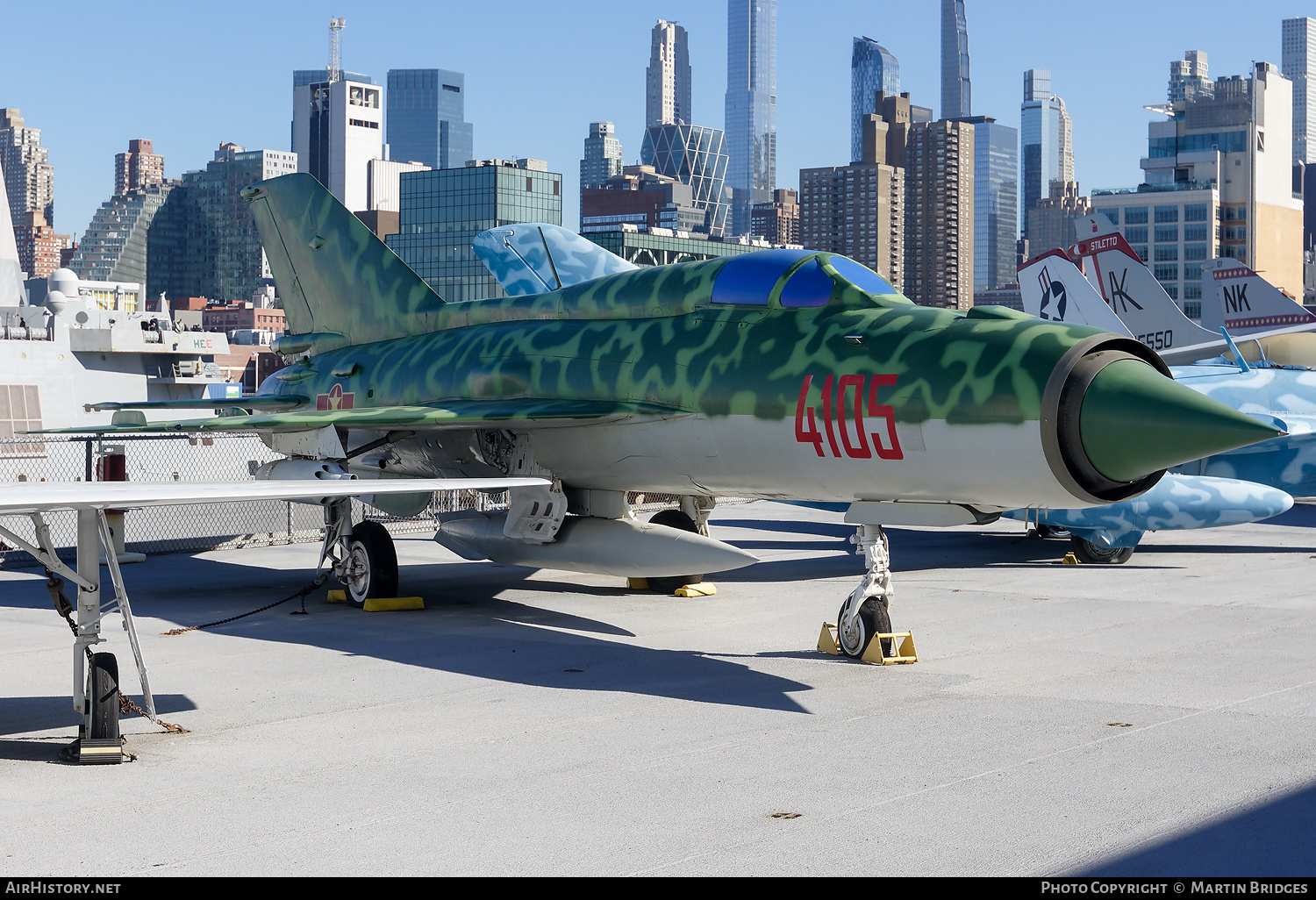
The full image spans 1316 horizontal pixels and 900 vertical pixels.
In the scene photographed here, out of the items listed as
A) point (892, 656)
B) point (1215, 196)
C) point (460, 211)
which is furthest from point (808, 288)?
point (460, 211)

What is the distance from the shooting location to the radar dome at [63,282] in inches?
1586

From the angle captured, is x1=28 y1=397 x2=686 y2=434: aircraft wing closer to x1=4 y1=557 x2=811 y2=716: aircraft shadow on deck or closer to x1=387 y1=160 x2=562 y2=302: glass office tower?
x1=4 y1=557 x2=811 y2=716: aircraft shadow on deck

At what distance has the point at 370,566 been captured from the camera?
13.4 m

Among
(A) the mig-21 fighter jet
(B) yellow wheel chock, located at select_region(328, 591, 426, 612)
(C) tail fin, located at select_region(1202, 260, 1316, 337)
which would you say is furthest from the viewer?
(C) tail fin, located at select_region(1202, 260, 1316, 337)

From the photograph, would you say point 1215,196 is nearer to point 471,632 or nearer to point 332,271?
point 332,271

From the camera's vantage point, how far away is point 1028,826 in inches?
232

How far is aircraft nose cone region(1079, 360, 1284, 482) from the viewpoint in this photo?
8.10 m

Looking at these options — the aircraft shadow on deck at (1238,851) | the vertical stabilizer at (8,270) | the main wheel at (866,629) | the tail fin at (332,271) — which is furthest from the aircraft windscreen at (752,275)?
the vertical stabilizer at (8,270)

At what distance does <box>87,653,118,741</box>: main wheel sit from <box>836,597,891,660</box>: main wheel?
553 cm

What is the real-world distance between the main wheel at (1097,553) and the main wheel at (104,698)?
13.3m

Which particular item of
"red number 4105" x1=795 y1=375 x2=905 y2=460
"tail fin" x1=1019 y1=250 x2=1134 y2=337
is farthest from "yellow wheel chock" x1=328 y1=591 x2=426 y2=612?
"tail fin" x1=1019 y1=250 x2=1134 y2=337

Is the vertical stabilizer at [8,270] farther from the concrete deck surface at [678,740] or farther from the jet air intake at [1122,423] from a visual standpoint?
the jet air intake at [1122,423]
